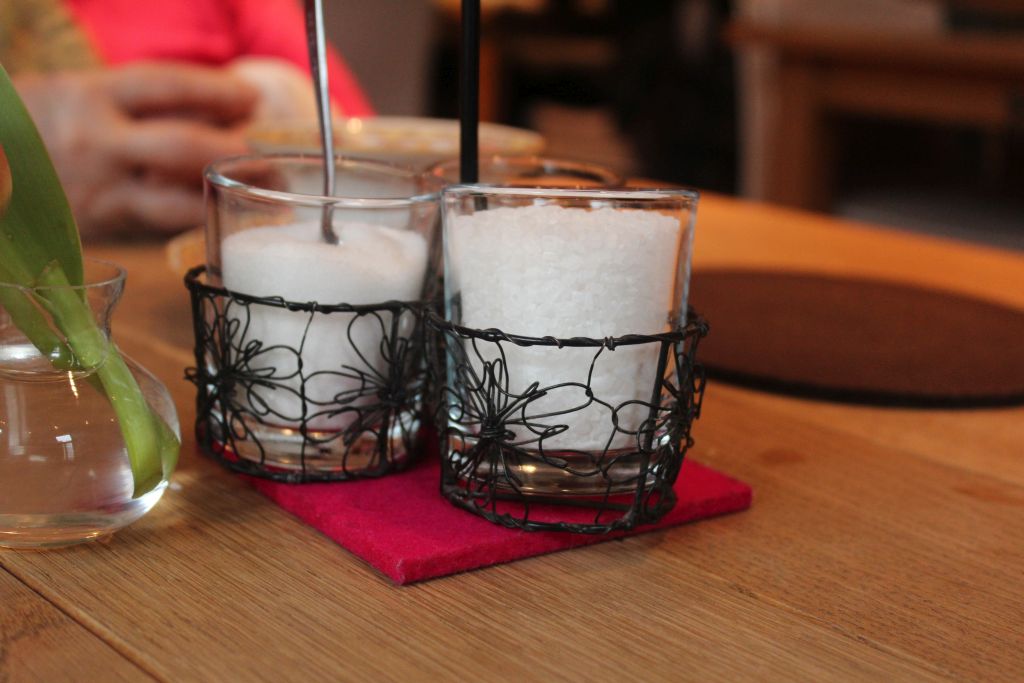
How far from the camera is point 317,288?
443mm

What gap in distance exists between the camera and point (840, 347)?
73 cm

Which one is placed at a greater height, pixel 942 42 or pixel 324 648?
pixel 942 42

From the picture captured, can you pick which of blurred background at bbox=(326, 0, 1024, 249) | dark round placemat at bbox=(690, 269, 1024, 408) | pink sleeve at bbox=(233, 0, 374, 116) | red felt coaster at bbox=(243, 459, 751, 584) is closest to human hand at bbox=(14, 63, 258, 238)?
pink sleeve at bbox=(233, 0, 374, 116)

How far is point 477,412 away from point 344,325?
0.07 meters

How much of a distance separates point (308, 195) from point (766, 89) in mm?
2257

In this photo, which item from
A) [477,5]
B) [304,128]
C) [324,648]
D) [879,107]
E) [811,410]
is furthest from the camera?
[879,107]

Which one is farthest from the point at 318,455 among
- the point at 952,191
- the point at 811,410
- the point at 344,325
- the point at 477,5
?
the point at 952,191

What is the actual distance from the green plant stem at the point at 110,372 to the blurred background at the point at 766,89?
1381 millimetres

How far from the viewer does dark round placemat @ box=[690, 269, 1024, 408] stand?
0.66 metres

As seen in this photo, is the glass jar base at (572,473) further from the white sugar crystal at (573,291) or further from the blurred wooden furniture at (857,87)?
the blurred wooden furniture at (857,87)

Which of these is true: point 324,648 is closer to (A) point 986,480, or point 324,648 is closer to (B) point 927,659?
(B) point 927,659

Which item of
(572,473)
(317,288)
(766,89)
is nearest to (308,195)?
(317,288)

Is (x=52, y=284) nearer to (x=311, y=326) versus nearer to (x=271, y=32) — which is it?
(x=311, y=326)

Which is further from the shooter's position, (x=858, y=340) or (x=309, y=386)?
(x=858, y=340)
